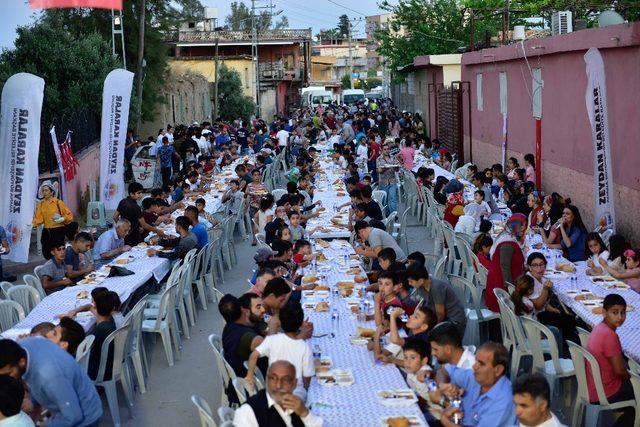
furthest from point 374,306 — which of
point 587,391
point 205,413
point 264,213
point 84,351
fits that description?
point 264,213

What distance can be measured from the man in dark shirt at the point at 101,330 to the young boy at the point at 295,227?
5028mm

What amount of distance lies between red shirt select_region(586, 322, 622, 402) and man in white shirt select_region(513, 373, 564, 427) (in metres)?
2.28

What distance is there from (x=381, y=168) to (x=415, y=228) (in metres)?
1.65

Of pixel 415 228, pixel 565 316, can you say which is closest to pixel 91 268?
pixel 565 316

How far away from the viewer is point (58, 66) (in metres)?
29.0

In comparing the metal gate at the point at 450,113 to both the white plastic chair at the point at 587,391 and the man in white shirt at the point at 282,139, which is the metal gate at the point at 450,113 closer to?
the man in white shirt at the point at 282,139

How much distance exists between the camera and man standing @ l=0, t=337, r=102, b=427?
7.38m

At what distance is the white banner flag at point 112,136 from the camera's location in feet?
67.0

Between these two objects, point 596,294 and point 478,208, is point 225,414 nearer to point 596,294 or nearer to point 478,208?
point 596,294

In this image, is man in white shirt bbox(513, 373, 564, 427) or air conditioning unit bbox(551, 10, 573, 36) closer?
man in white shirt bbox(513, 373, 564, 427)

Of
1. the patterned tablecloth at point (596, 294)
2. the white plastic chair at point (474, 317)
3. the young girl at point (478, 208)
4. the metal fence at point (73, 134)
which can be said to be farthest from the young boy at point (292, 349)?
the metal fence at point (73, 134)

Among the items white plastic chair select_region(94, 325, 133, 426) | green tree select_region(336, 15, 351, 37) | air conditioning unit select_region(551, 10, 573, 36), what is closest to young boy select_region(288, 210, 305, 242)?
white plastic chair select_region(94, 325, 133, 426)

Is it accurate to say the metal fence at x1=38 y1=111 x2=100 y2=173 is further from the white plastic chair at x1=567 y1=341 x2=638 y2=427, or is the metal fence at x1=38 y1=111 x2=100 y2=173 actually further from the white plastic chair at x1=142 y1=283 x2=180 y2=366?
the white plastic chair at x1=567 y1=341 x2=638 y2=427

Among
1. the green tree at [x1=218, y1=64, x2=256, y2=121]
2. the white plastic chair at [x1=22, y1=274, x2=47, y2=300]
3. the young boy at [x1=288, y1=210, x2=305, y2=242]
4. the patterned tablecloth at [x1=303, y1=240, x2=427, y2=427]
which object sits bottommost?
the patterned tablecloth at [x1=303, y1=240, x2=427, y2=427]
